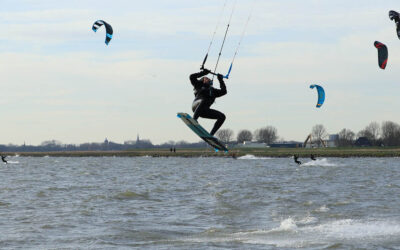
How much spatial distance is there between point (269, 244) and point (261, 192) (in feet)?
45.5

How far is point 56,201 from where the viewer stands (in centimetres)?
2647

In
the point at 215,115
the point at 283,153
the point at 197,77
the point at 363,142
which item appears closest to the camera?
the point at 197,77

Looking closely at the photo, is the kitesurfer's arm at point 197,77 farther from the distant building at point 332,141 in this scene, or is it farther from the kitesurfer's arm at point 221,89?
the distant building at point 332,141

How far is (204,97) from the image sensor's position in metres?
11.3

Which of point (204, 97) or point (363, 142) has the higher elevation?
point (363, 142)

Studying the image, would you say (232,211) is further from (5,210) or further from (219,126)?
(219,126)

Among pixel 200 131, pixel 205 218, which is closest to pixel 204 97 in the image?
pixel 200 131

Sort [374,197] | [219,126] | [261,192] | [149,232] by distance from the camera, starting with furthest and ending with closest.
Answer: [261,192], [374,197], [149,232], [219,126]

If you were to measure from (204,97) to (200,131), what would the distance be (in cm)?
86

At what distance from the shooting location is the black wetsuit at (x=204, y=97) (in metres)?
11.2

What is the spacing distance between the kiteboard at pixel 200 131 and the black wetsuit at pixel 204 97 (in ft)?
0.64

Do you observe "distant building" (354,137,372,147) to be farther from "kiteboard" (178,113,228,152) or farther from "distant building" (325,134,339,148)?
"kiteboard" (178,113,228,152)

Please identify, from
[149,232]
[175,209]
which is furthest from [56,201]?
[149,232]

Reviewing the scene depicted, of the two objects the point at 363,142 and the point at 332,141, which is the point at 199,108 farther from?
the point at 332,141
